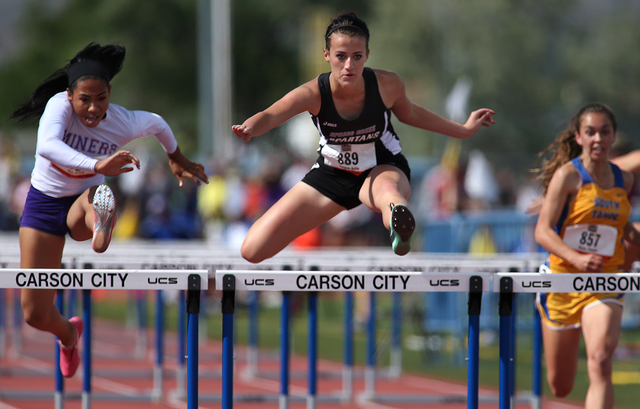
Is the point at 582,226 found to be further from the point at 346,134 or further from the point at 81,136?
the point at 81,136

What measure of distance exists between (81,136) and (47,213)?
1.73ft

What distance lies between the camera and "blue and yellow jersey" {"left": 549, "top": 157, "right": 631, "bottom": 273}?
4.88 metres

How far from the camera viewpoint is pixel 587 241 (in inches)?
193

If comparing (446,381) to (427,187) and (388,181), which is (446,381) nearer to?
(388,181)

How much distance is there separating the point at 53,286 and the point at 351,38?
6.74 ft

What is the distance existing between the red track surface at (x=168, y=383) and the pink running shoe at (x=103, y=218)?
3369 millimetres

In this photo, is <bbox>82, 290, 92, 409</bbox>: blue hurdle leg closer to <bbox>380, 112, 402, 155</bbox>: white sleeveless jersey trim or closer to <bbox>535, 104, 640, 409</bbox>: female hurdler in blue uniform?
<bbox>380, 112, 402, 155</bbox>: white sleeveless jersey trim

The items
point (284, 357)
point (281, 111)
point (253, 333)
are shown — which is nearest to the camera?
point (281, 111)

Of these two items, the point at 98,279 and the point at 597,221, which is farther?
the point at 597,221

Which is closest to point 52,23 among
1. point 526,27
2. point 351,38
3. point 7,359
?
point 526,27

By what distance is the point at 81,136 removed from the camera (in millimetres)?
4809

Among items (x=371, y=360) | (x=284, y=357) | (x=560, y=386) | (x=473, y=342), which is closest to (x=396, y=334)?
(x=371, y=360)

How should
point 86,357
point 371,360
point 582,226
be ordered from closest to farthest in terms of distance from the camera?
1. point 582,226
2. point 86,357
3. point 371,360

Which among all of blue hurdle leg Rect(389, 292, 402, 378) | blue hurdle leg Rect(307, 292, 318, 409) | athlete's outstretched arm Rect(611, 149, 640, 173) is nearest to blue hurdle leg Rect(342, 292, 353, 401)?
blue hurdle leg Rect(307, 292, 318, 409)
